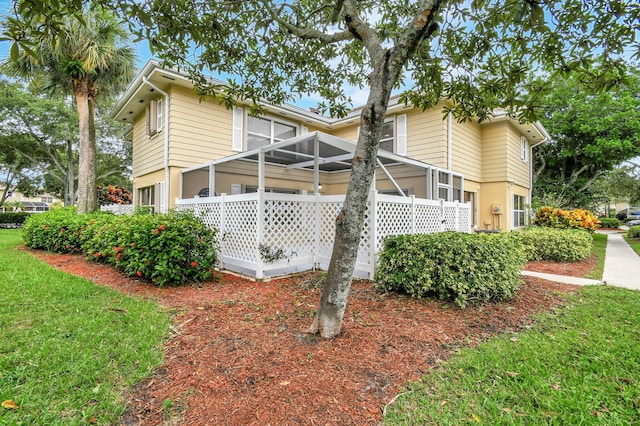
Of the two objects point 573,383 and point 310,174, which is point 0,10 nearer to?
point 310,174

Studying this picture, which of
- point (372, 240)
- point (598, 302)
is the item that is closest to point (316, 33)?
point (372, 240)

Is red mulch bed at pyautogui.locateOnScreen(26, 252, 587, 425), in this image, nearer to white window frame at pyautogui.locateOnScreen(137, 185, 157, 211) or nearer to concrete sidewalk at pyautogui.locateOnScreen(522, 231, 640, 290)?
concrete sidewalk at pyautogui.locateOnScreen(522, 231, 640, 290)

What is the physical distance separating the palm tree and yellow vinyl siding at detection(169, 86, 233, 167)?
12.1ft

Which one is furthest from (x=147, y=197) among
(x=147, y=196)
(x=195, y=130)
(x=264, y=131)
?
(x=264, y=131)

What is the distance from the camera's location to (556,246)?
331 inches

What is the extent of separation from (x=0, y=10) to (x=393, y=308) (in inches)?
430

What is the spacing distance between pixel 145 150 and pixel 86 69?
302 cm

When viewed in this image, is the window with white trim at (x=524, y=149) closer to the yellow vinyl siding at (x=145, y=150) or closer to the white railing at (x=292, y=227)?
the white railing at (x=292, y=227)

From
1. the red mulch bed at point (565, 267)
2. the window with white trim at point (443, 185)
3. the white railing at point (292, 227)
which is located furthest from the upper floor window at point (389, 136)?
the red mulch bed at point (565, 267)

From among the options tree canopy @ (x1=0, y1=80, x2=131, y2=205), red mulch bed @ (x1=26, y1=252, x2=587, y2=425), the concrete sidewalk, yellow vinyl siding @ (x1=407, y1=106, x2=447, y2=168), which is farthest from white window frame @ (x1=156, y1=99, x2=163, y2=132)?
the concrete sidewalk

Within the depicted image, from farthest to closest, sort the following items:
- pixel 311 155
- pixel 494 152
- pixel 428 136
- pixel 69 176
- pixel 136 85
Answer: pixel 69 176, pixel 494 152, pixel 428 136, pixel 136 85, pixel 311 155

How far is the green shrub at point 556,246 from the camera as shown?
8336 millimetres

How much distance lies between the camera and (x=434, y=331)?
133 inches

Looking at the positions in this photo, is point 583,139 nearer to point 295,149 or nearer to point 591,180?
point 591,180
